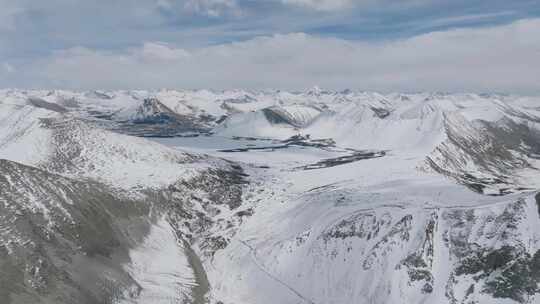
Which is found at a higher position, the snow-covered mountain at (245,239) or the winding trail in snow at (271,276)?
the snow-covered mountain at (245,239)

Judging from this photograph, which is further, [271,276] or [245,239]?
[245,239]

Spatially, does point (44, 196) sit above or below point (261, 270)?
above

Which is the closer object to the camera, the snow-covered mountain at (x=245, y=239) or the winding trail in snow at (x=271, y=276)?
→ the snow-covered mountain at (x=245, y=239)

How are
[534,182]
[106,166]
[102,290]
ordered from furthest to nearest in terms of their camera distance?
[534,182], [106,166], [102,290]

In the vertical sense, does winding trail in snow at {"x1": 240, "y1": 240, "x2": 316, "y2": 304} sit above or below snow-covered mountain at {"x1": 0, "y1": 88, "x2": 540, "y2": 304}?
below

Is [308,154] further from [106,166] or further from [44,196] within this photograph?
[44,196]

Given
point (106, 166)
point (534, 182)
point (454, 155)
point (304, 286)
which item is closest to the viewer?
point (304, 286)

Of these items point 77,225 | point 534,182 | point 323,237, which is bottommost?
point 534,182

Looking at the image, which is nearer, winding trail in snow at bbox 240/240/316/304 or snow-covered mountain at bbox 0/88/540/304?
snow-covered mountain at bbox 0/88/540/304

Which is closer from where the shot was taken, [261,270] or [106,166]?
[261,270]

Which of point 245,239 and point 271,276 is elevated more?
point 245,239

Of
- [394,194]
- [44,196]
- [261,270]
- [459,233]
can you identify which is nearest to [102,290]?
[44,196]
